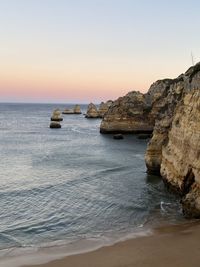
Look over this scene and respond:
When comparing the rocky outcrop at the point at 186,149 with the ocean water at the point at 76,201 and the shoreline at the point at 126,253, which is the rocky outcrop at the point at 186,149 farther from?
the shoreline at the point at 126,253

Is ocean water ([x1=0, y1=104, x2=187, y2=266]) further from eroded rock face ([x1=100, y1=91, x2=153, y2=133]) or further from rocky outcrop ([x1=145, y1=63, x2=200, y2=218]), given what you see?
eroded rock face ([x1=100, y1=91, x2=153, y2=133])

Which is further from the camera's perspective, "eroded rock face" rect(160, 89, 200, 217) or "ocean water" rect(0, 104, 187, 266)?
"eroded rock face" rect(160, 89, 200, 217)

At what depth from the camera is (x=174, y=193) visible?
29.3m

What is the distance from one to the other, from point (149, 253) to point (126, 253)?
0.92m

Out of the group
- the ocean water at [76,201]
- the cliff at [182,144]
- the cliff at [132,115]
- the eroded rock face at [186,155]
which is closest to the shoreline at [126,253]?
the ocean water at [76,201]

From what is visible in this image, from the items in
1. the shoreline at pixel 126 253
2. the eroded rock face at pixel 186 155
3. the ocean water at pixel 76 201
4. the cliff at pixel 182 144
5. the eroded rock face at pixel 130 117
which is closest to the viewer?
the shoreline at pixel 126 253

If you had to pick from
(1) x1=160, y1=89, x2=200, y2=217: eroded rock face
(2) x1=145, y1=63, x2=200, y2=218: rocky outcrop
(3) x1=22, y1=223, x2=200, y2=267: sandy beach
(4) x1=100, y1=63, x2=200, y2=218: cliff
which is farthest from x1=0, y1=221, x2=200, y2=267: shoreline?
(4) x1=100, y1=63, x2=200, y2=218: cliff

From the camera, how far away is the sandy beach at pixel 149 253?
1600 centimetres

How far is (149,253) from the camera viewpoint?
56.3 feet

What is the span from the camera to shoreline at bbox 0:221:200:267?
16266mm

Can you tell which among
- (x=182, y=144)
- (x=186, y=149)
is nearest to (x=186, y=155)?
(x=186, y=149)

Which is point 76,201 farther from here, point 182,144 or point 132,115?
point 132,115

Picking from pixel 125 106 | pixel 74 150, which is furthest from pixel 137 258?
pixel 125 106

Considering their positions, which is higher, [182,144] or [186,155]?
[182,144]
